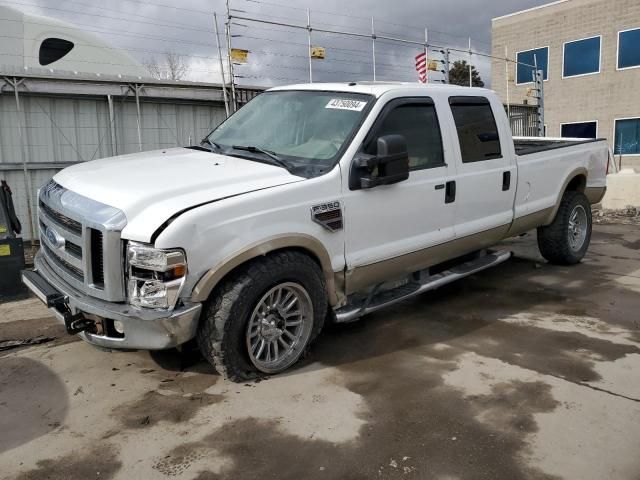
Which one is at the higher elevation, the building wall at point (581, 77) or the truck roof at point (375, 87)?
the building wall at point (581, 77)

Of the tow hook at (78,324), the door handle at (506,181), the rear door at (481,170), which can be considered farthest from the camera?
the door handle at (506,181)

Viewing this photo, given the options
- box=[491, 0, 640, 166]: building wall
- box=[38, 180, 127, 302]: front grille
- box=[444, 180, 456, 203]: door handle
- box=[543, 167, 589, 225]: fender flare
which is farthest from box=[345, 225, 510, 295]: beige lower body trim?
box=[491, 0, 640, 166]: building wall

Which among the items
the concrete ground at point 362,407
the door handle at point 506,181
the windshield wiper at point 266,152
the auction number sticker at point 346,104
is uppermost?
the auction number sticker at point 346,104

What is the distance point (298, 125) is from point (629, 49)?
21334 mm


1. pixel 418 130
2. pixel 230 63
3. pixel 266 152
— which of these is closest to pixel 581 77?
pixel 230 63

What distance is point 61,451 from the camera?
119 inches

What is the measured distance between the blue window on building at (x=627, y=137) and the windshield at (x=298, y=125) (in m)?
20.6

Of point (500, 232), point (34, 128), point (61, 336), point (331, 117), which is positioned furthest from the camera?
point (34, 128)

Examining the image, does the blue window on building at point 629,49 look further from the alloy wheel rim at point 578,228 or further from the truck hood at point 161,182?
the truck hood at point 161,182

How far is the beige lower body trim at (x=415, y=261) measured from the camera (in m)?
4.23

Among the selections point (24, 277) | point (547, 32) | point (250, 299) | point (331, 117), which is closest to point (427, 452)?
point (250, 299)

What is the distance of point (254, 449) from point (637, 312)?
395cm

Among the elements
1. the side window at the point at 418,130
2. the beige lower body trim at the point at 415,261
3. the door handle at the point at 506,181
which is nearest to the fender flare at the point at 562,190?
the beige lower body trim at the point at 415,261

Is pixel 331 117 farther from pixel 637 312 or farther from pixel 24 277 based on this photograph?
pixel 637 312
